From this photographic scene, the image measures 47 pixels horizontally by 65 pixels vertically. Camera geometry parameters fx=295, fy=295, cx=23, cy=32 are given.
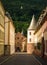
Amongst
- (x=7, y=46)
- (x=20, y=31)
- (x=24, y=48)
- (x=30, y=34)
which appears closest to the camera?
(x=7, y=46)

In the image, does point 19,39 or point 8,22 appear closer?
point 8,22

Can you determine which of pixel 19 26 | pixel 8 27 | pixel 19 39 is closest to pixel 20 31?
pixel 19 26

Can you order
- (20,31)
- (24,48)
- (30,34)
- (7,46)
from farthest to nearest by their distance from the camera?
(20,31)
(24,48)
(30,34)
(7,46)

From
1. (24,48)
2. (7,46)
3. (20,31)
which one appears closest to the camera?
(7,46)

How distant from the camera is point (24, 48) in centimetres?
14175

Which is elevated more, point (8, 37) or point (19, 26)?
point (19, 26)

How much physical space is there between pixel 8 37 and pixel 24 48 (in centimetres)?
6875

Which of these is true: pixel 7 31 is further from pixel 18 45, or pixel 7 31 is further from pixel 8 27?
pixel 18 45

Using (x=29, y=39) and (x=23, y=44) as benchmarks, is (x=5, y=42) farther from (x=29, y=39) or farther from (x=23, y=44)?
(x=23, y=44)

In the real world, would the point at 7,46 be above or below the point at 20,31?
below

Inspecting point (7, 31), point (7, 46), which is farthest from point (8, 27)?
point (7, 46)

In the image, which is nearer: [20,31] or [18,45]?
[18,45]

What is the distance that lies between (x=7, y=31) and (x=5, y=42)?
3.36 metres

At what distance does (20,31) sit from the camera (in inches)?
6280
